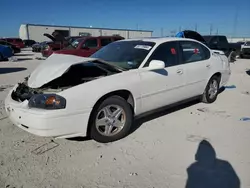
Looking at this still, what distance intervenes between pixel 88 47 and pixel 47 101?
29.3 ft

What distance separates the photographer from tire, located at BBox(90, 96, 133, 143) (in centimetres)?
333

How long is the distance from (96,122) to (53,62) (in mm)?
1293

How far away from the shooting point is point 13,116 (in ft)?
10.7

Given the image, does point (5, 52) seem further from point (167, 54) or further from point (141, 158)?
point (141, 158)

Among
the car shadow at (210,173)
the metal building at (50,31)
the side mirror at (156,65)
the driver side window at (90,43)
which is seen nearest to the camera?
the car shadow at (210,173)

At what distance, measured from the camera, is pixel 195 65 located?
4.76 meters

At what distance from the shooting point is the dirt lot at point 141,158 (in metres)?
2.63

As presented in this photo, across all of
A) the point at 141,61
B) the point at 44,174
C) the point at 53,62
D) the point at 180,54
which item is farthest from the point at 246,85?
the point at 44,174

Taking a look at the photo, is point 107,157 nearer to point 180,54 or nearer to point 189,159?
point 189,159

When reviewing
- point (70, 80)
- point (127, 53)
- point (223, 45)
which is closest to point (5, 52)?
point (127, 53)

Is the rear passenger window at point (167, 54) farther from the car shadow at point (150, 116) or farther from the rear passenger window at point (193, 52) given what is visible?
the car shadow at point (150, 116)

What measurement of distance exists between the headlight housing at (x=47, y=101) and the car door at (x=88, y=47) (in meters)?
8.41

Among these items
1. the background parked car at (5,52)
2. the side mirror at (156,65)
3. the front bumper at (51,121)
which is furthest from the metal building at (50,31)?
the front bumper at (51,121)

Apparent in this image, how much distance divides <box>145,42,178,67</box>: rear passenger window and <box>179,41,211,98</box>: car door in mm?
193
